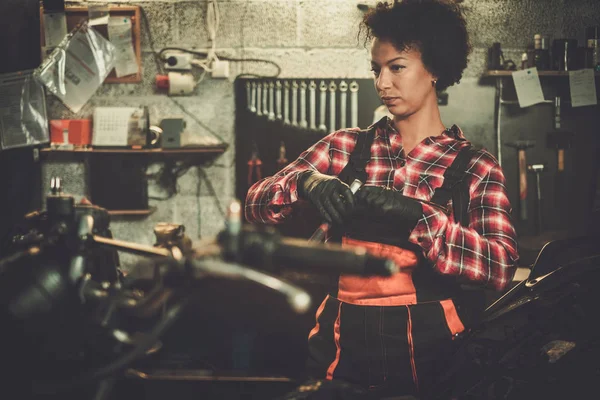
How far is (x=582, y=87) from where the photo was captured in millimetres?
3709

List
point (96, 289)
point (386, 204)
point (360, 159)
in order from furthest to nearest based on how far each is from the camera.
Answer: point (360, 159), point (386, 204), point (96, 289)

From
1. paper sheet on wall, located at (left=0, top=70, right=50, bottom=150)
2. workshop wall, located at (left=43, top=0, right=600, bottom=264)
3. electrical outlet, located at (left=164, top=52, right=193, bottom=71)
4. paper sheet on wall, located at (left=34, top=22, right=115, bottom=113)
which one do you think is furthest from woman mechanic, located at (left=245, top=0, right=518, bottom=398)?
paper sheet on wall, located at (left=0, top=70, right=50, bottom=150)

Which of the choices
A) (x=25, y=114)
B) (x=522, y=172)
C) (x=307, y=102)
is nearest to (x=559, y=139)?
(x=522, y=172)

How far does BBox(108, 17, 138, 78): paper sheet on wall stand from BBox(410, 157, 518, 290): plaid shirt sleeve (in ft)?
8.86

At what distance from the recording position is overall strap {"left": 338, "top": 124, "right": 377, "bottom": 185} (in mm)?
1938

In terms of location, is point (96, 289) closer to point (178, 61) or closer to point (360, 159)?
point (360, 159)

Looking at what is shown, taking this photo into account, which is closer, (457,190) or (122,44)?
(457,190)

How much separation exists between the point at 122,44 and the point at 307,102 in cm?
124

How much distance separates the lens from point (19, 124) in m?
3.88

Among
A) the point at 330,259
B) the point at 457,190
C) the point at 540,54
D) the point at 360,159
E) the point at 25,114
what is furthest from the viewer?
the point at 25,114

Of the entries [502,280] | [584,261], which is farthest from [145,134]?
[584,261]

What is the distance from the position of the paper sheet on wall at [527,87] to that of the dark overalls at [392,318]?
211 cm

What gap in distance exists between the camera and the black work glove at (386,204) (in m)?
1.39

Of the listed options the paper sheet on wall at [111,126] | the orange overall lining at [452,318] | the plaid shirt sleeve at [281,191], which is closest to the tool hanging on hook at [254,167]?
the paper sheet on wall at [111,126]
